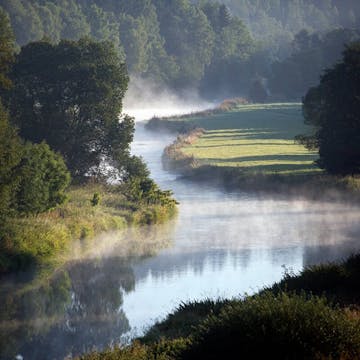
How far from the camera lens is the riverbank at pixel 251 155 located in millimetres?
65125

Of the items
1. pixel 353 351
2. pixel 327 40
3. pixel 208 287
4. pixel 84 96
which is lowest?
pixel 208 287

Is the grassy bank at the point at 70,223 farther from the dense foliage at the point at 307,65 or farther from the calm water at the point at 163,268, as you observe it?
the dense foliage at the point at 307,65

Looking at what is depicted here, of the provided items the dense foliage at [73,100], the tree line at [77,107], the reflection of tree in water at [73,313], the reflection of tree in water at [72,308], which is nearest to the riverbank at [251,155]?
the tree line at [77,107]

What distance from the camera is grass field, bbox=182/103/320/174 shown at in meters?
76.0

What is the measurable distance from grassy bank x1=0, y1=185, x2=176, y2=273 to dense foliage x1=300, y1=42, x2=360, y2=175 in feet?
44.4

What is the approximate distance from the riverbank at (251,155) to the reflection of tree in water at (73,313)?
25.7 metres

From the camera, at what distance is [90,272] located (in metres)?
40.2

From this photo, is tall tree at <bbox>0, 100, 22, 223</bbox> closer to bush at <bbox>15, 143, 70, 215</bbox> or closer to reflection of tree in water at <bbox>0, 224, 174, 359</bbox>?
bush at <bbox>15, 143, 70, 215</bbox>

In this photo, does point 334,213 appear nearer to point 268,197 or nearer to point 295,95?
point 268,197

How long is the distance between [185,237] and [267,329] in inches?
1286

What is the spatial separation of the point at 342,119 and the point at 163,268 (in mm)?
26456

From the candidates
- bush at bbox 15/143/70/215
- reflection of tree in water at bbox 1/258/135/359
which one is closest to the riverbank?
bush at bbox 15/143/70/215

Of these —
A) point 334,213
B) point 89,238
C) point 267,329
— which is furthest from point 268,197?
point 267,329

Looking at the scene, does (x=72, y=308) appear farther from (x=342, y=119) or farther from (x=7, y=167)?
(x=342, y=119)
